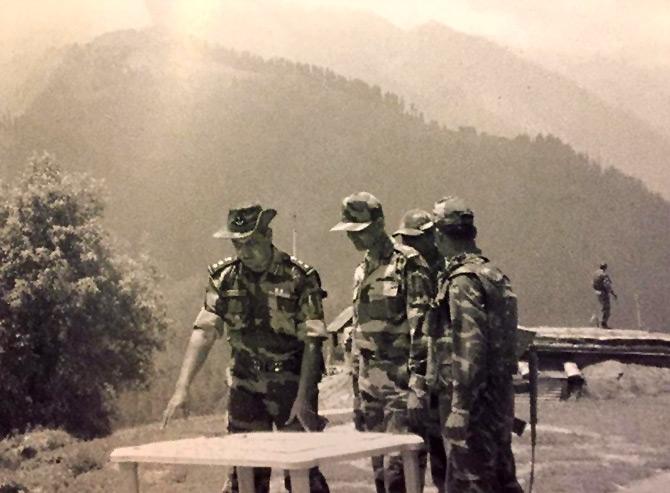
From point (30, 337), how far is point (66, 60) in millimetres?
8878

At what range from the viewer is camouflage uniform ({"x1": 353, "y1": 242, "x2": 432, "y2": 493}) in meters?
4.45

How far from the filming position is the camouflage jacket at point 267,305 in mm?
4199

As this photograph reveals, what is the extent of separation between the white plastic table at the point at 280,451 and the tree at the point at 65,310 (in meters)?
13.0

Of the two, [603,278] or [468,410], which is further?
[603,278]

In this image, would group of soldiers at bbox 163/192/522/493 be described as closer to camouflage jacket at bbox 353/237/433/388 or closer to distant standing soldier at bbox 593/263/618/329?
camouflage jacket at bbox 353/237/433/388

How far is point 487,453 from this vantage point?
374 cm

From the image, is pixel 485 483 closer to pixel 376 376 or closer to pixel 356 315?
pixel 376 376

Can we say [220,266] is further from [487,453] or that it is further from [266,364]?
[487,453]

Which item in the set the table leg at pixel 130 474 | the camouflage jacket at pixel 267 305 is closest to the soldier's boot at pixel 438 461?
the camouflage jacket at pixel 267 305

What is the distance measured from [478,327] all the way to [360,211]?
1.15 m

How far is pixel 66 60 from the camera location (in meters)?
21.6

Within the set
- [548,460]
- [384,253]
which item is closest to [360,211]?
[384,253]

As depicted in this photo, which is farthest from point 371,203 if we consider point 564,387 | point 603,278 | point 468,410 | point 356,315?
point 603,278

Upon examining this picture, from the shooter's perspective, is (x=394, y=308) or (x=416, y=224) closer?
(x=394, y=308)
